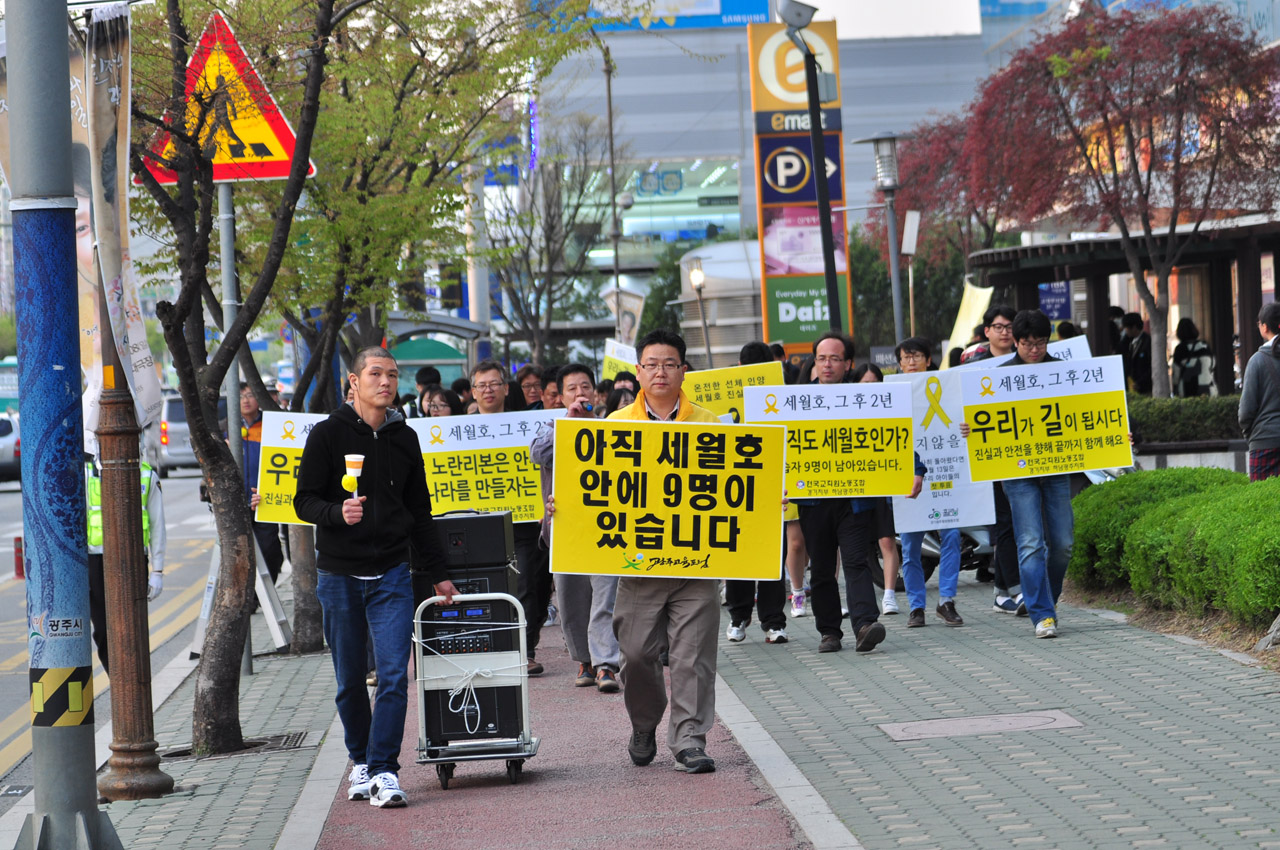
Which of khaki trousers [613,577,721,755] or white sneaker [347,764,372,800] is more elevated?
khaki trousers [613,577,721,755]

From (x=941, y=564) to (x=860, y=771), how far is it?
5005mm

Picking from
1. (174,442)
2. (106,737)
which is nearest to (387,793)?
(106,737)

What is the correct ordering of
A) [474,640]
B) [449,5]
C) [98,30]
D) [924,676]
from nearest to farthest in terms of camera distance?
[98,30]
[474,640]
[924,676]
[449,5]

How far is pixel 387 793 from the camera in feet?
21.5

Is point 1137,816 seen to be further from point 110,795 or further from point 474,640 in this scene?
point 110,795

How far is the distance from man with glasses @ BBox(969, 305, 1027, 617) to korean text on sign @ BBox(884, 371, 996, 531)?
7.4 inches

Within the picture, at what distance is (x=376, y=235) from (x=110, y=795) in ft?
20.4

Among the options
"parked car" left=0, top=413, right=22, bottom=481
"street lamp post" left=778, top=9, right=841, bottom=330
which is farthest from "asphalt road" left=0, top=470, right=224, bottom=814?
"street lamp post" left=778, top=9, right=841, bottom=330

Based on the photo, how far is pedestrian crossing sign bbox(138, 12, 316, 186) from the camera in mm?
8086

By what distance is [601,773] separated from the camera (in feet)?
23.2

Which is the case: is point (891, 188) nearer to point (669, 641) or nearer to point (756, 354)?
point (756, 354)

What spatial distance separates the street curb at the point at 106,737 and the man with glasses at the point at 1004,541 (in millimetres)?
Result: 6148

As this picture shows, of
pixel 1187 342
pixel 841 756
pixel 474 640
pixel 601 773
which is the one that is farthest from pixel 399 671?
pixel 1187 342

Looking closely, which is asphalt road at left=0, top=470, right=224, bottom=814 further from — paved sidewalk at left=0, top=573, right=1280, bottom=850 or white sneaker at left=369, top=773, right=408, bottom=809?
white sneaker at left=369, top=773, right=408, bottom=809
